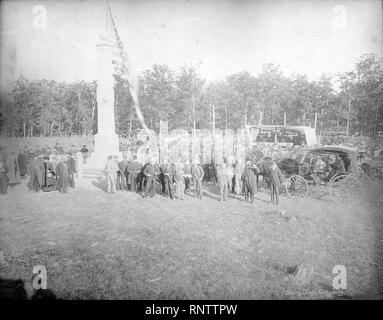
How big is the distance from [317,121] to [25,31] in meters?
11.9

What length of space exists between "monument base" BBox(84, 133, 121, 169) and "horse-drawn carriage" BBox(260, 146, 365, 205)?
7328 millimetres

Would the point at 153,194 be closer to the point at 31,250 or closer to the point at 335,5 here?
A: the point at 31,250

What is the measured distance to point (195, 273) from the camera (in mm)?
4699

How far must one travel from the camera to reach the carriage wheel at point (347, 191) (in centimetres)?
750

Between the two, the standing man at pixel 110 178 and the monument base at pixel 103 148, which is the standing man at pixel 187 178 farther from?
the monument base at pixel 103 148

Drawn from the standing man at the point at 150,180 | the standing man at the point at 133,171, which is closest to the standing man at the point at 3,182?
the standing man at the point at 133,171

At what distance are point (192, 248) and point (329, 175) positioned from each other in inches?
234

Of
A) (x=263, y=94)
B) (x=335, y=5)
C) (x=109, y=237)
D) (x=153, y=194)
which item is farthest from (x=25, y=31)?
(x=263, y=94)

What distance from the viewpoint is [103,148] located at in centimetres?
1274

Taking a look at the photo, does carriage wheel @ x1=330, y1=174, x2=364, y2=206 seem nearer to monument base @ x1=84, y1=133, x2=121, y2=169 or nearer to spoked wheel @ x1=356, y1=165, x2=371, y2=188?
spoked wheel @ x1=356, y1=165, x2=371, y2=188

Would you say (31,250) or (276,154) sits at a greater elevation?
(276,154)

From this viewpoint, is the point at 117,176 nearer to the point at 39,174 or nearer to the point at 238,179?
the point at 39,174

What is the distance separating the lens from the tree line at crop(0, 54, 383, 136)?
7344 millimetres
